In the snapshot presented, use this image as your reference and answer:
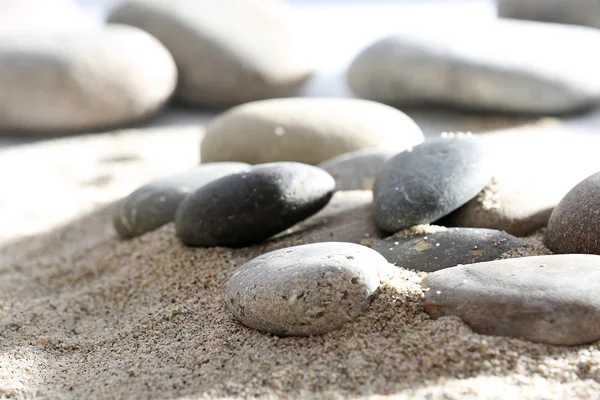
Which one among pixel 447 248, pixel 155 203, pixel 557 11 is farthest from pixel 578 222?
pixel 557 11

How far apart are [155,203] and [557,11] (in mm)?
3161

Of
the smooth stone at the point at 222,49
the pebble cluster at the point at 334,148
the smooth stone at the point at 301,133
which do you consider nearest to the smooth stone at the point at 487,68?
the pebble cluster at the point at 334,148

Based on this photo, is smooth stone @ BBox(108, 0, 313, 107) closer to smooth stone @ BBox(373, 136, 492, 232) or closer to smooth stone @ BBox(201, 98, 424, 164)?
smooth stone @ BBox(201, 98, 424, 164)

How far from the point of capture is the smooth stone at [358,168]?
7.68 ft

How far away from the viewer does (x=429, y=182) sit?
6.11 feet

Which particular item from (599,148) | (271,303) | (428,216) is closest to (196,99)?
(599,148)

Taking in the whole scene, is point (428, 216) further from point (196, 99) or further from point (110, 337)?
point (196, 99)

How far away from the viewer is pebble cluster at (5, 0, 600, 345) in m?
1.40

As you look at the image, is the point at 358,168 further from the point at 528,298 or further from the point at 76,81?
the point at 76,81

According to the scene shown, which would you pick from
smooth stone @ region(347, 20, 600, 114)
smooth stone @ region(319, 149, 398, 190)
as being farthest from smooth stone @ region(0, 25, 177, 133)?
smooth stone @ region(319, 149, 398, 190)

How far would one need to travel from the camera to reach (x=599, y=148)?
9.05 feet

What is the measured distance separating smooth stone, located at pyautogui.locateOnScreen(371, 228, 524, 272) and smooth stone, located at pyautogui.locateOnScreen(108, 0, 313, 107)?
2.68m

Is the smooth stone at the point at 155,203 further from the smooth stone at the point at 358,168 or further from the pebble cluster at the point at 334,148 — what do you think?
the smooth stone at the point at 358,168

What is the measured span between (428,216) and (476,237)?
165 millimetres
